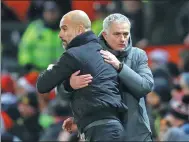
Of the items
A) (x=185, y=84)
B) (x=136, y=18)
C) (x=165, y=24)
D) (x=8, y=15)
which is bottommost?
(x=8, y=15)

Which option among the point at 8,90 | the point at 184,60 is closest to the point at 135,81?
the point at 184,60

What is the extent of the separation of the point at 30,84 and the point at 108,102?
22.2ft

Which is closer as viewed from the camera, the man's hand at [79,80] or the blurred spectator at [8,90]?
the man's hand at [79,80]

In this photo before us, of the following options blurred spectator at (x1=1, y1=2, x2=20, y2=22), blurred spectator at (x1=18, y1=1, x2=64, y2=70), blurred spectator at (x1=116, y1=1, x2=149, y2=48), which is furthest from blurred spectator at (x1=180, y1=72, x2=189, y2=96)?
blurred spectator at (x1=1, y1=2, x2=20, y2=22)

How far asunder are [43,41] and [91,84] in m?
7.60

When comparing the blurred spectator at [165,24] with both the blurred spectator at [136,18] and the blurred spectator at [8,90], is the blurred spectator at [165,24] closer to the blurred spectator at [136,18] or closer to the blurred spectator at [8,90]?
the blurred spectator at [136,18]

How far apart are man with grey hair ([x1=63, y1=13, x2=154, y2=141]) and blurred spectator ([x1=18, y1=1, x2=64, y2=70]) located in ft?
22.8

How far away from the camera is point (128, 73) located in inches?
300

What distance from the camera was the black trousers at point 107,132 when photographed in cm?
746

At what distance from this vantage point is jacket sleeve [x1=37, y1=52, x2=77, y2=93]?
755cm

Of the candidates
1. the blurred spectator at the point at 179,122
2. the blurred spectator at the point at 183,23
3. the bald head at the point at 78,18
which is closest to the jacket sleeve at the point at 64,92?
the bald head at the point at 78,18

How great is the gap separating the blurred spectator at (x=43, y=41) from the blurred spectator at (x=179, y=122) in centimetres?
397

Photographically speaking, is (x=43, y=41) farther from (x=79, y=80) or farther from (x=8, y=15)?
(x=79, y=80)

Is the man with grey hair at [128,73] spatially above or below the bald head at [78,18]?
below
